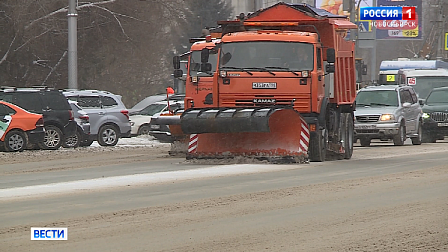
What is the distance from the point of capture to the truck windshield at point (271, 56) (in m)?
18.9

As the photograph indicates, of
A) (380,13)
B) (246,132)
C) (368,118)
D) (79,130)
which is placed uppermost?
(380,13)

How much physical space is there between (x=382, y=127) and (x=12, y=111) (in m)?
11.0

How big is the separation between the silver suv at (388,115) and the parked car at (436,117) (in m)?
0.56

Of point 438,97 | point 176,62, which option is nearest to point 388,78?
point 438,97

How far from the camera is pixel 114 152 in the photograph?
24578 millimetres

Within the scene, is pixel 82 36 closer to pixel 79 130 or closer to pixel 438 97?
pixel 79 130

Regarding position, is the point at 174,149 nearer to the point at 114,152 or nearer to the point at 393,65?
the point at 114,152

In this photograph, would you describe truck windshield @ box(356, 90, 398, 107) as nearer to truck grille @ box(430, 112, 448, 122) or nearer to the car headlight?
the car headlight

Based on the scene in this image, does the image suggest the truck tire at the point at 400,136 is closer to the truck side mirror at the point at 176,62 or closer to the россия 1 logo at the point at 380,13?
the truck side mirror at the point at 176,62

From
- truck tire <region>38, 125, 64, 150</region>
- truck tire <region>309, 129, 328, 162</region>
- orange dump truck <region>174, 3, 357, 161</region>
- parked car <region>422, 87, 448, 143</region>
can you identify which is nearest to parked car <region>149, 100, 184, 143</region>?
orange dump truck <region>174, 3, 357, 161</region>

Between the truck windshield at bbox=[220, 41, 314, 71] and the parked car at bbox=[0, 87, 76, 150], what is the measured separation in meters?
7.52

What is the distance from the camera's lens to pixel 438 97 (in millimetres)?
31781

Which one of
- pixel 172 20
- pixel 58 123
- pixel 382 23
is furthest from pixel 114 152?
pixel 382 23

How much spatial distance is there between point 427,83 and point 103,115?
17.7 m
